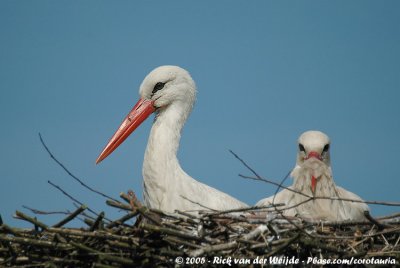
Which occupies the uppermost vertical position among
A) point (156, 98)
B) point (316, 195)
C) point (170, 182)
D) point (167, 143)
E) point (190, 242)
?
point (156, 98)

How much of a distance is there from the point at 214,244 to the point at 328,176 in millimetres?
1398

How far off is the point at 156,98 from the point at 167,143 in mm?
432

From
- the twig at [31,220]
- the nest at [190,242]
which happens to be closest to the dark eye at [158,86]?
the nest at [190,242]

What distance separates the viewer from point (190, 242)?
4.45 m

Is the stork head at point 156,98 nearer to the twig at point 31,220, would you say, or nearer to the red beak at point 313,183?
the red beak at point 313,183

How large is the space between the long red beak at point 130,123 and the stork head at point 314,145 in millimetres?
1183

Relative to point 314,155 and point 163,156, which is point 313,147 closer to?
point 314,155

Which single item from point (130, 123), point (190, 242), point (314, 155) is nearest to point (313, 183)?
point (314, 155)

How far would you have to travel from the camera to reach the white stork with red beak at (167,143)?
5.99 m

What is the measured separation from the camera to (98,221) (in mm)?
4520

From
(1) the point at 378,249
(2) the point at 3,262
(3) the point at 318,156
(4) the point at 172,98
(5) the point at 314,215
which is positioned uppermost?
(4) the point at 172,98

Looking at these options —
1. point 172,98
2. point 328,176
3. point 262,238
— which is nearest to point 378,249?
point 262,238

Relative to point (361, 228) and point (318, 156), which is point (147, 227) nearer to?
point (361, 228)

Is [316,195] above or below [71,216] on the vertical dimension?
above
